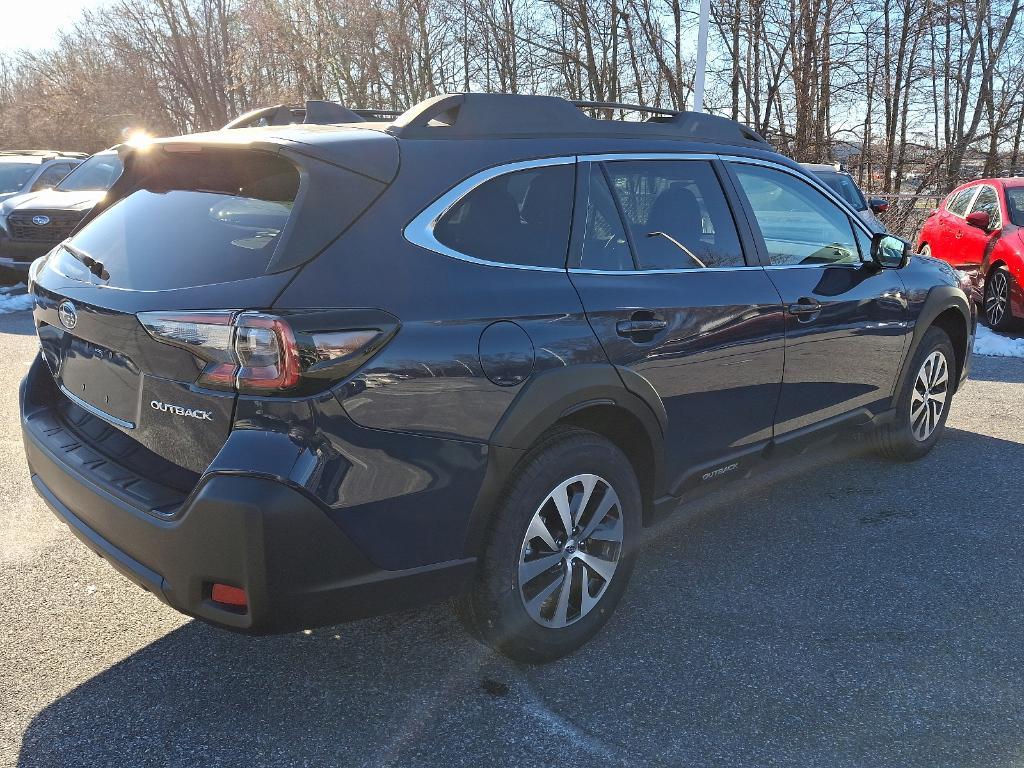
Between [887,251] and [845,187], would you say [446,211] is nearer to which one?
[887,251]

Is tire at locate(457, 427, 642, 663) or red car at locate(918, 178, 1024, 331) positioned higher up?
red car at locate(918, 178, 1024, 331)

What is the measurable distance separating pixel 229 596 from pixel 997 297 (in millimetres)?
8952

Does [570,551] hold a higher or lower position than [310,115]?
lower

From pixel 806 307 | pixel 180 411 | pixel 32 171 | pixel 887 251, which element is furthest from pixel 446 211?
pixel 32 171

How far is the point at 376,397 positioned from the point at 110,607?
168 cm

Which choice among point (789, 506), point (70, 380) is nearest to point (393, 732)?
point (70, 380)

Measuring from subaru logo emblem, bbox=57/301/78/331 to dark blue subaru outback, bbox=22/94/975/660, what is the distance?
25mm

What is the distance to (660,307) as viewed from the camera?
3.10 m

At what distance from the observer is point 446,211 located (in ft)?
8.52

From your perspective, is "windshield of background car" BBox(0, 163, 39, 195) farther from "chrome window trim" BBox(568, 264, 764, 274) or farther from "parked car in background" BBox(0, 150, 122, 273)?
"chrome window trim" BBox(568, 264, 764, 274)

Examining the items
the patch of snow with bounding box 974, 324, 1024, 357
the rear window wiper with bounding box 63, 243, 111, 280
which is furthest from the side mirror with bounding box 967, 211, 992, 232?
the rear window wiper with bounding box 63, 243, 111, 280

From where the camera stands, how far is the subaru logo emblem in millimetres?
2686

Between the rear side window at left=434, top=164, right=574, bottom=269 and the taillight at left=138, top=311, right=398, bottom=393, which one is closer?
the taillight at left=138, top=311, right=398, bottom=393

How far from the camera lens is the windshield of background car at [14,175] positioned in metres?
14.2
